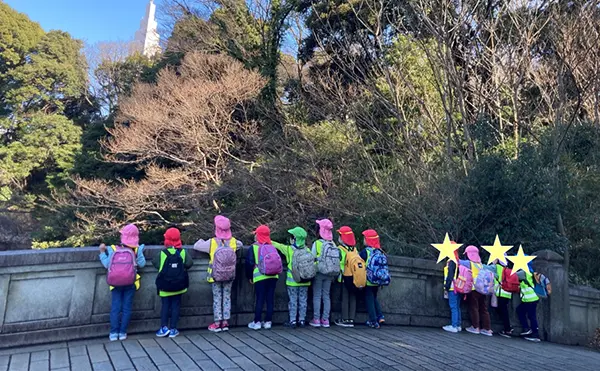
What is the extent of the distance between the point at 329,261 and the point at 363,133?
376 inches

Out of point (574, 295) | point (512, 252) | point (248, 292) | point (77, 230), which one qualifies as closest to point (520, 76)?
point (512, 252)

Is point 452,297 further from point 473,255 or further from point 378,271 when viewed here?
point 378,271

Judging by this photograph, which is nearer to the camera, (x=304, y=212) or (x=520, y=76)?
(x=520, y=76)

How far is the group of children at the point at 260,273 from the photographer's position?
5250 millimetres

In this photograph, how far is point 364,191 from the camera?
13062mm

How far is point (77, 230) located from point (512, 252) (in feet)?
50.1

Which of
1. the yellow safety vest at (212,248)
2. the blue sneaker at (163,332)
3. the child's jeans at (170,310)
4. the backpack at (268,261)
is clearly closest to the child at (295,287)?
the backpack at (268,261)

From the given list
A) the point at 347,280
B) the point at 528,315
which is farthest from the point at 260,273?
the point at 528,315

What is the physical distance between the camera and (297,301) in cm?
627

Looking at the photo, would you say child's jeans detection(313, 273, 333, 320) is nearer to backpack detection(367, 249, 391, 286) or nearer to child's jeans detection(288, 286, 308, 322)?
child's jeans detection(288, 286, 308, 322)

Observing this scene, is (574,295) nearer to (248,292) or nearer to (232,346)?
(248,292)

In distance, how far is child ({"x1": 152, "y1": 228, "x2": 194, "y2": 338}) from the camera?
530 cm

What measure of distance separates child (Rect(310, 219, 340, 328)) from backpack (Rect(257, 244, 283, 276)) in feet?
2.16

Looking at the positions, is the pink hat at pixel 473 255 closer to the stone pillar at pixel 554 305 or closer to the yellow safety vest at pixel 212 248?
→ the stone pillar at pixel 554 305
